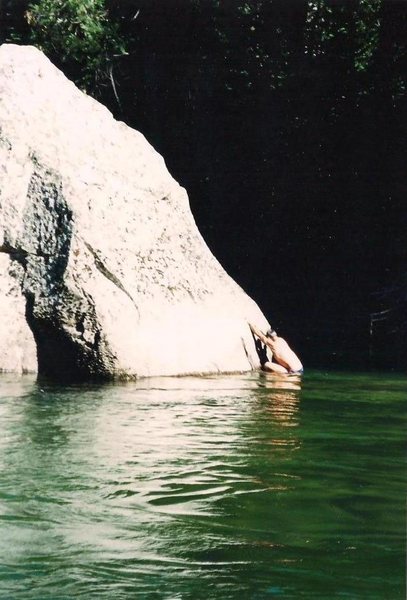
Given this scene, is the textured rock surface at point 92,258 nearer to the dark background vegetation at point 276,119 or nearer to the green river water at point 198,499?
the green river water at point 198,499

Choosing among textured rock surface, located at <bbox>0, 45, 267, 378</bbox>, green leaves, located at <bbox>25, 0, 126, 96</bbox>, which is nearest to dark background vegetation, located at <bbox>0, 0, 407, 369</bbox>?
green leaves, located at <bbox>25, 0, 126, 96</bbox>

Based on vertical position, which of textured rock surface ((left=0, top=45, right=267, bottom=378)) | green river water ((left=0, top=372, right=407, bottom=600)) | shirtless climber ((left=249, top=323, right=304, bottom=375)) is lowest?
green river water ((left=0, top=372, right=407, bottom=600))

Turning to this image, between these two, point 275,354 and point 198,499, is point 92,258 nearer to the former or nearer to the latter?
point 275,354

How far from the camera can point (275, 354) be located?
11.5 meters

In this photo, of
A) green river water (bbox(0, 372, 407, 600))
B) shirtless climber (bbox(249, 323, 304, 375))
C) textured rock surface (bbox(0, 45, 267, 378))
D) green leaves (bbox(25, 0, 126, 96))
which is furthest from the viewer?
green leaves (bbox(25, 0, 126, 96))

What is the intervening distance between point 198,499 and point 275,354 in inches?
263

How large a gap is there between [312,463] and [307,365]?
7.04 metres

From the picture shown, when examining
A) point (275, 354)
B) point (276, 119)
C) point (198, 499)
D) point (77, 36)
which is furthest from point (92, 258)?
point (276, 119)

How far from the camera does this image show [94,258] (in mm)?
10133

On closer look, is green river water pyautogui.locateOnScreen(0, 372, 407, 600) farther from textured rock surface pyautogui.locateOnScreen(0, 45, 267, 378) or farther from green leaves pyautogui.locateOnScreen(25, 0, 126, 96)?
green leaves pyautogui.locateOnScreen(25, 0, 126, 96)

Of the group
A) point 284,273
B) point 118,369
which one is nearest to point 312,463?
point 118,369

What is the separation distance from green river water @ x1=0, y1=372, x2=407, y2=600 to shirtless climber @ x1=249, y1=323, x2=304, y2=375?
2.86 m

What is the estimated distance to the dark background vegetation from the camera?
1898 centimetres

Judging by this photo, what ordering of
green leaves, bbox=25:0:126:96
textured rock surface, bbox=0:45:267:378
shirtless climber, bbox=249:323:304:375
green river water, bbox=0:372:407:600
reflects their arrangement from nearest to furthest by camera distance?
1. green river water, bbox=0:372:407:600
2. textured rock surface, bbox=0:45:267:378
3. shirtless climber, bbox=249:323:304:375
4. green leaves, bbox=25:0:126:96
